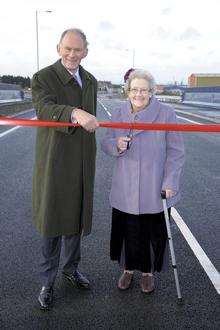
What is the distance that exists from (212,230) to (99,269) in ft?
6.12

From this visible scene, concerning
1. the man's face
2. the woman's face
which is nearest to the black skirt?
the woman's face

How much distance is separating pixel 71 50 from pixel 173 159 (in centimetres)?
122

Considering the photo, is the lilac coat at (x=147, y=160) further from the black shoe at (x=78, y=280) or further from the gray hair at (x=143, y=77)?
the black shoe at (x=78, y=280)

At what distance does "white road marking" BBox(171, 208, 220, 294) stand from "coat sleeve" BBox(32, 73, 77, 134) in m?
1.99

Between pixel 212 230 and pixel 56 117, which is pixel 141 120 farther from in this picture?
pixel 212 230

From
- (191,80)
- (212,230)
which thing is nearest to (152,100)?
(212,230)

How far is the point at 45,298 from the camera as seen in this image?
12.9 ft

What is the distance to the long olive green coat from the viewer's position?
12.1 feet

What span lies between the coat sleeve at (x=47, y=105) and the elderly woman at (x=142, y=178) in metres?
0.59

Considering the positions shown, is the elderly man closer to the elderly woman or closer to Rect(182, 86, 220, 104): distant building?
the elderly woman

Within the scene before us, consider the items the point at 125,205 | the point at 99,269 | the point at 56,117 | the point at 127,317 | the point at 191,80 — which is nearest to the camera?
the point at 56,117

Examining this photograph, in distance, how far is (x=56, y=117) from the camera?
3.49 m

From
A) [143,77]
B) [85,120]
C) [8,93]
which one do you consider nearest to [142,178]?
[143,77]

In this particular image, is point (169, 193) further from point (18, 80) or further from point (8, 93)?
point (18, 80)
